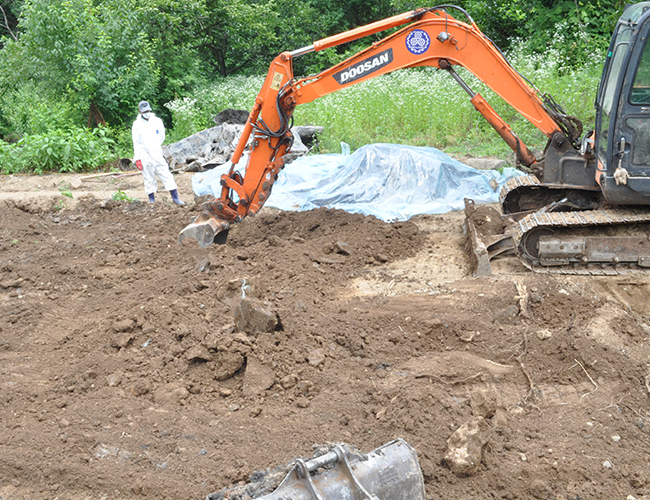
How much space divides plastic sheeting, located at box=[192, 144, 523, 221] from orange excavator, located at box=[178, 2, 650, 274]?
1325mm

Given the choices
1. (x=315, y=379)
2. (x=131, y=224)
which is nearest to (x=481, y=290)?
(x=315, y=379)

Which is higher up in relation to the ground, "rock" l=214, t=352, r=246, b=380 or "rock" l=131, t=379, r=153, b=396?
"rock" l=131, t=379, r=153, b=396

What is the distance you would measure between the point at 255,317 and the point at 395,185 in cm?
480

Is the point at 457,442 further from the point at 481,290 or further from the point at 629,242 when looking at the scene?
the point at 629,242

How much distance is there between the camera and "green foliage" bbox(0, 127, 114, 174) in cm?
1349

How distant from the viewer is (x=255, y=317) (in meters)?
4.84

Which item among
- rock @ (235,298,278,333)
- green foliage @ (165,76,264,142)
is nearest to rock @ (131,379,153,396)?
rock @ (235,298,278,333)

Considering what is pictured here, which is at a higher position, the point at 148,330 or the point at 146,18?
the point at 146,18

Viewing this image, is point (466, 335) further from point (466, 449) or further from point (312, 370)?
point (466, 449)

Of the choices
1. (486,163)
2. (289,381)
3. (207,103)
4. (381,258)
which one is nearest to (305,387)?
(289,381)

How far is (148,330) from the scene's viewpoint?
17.1ft

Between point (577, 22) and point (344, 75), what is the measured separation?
10535 millimetres

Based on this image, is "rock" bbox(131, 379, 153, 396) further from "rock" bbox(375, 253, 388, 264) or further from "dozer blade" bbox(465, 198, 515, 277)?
"dozer blade" bbox(465, 198, 515, 277)

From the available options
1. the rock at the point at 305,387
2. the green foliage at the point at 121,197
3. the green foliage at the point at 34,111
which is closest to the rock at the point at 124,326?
the rock at the point at 305,387
